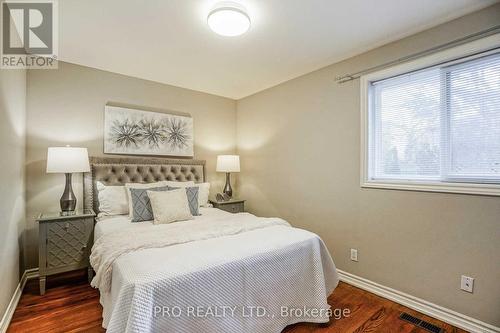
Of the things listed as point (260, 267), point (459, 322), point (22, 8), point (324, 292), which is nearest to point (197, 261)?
point (260, 267)

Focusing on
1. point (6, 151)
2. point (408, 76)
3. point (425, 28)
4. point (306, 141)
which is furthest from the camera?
point (306, 141)

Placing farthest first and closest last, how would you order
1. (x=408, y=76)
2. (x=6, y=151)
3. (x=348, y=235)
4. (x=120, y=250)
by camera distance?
(x=348, y=235)
(x=408, y=76)
(x=6, y=151)
(x=120, y=250)

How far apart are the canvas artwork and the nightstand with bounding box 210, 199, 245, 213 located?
0.85 m

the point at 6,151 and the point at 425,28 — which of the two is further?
the point at 425,28

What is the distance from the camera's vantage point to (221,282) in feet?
4.99

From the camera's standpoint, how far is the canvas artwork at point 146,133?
314 centimetres

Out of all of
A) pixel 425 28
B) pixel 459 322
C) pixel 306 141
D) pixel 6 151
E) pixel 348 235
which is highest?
pixel 425 28

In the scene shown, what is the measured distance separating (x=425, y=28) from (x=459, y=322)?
2421mm

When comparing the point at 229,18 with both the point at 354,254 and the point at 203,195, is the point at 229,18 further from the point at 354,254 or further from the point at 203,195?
the point at 354,254

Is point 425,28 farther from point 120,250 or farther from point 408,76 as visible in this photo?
point 120,250

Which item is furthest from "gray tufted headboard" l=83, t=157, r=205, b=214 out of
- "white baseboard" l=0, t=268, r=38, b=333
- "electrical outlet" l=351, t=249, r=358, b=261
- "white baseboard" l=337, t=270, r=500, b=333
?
"white baseboard" l=337, t=270, r=500, b=333

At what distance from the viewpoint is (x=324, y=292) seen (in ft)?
6.46

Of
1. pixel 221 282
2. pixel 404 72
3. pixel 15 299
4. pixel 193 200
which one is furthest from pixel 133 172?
pixel 404 72

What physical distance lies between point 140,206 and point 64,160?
2.79 feet
